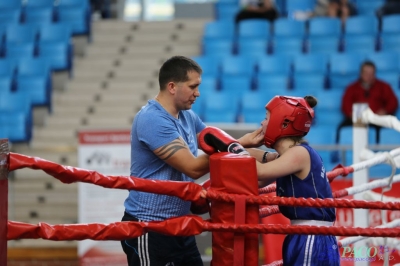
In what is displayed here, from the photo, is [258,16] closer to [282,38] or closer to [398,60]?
[282,38]

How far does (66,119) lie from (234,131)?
4.28 metres

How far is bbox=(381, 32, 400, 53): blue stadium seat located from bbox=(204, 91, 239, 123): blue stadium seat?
208cm

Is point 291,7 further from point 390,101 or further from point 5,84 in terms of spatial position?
point 5,84

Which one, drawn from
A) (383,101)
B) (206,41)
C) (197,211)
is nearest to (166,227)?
(197,211)

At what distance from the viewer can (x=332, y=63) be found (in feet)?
30.7

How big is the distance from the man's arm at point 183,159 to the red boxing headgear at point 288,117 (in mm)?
326

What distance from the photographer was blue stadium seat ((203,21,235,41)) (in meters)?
10.4

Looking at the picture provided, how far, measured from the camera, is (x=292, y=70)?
9609 mm

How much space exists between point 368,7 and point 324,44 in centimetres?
115

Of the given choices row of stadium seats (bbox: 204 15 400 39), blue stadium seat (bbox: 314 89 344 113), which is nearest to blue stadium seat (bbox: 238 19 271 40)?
row of stadium seats (bbox: 204 15 400 39)

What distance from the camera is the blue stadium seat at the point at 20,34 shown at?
35.6 ft

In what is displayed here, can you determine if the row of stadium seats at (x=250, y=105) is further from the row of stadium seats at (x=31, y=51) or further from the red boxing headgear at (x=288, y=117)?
the red boxing headgear at (x=288, y=117)

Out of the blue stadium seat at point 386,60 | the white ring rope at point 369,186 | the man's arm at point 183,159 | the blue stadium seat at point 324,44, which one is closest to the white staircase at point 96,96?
the blue stadium seat at point 324,44

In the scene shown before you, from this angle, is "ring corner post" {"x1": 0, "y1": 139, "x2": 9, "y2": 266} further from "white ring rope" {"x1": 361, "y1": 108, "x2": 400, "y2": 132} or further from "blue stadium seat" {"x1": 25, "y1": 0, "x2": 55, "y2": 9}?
"blue stadium seat" {"x1": 25, "y1": 0, "x2": 55, "y2": 9}
